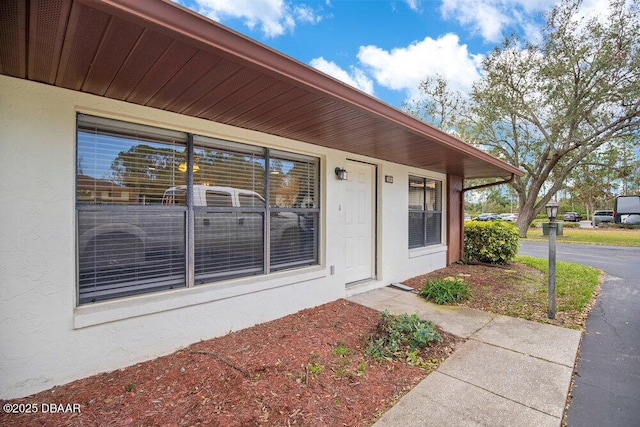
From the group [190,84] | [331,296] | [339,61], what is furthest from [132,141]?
[339,61]

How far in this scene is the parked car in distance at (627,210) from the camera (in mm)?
23023

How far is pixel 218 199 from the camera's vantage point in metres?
3.37

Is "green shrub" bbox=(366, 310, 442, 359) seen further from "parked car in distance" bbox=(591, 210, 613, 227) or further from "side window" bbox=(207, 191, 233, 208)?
"parked car in distance" bbox=(591, 210, 613, 227)

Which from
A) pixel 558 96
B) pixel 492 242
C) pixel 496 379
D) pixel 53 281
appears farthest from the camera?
pixel 558 96

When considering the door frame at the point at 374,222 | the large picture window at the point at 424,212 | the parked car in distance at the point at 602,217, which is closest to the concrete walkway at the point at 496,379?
the door frame at the point at 374,222

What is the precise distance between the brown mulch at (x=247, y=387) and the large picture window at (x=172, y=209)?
2.35 ft

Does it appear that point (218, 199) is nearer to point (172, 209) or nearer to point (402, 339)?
point (172, 209)

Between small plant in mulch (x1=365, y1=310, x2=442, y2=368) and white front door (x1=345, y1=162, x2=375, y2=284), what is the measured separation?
1700 millimetres

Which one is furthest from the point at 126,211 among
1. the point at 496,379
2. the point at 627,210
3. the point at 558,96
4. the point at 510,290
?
the point at 627,210

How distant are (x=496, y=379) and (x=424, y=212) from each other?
15.0 ft

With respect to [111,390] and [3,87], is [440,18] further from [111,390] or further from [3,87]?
[111,390]

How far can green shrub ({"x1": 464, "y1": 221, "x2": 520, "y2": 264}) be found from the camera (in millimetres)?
7508

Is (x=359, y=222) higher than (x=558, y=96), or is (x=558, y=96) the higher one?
(x=558, y=96)

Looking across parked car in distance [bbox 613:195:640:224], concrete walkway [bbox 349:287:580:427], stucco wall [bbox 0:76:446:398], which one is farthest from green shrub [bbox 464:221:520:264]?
parked car in distance [bbox 613:195:640:224]
